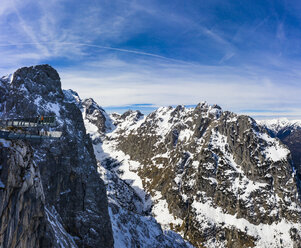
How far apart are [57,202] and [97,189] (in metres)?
14.3

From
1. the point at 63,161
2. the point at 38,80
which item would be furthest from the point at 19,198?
the point at 38,80

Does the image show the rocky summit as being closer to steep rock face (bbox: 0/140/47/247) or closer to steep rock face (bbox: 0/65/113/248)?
steep rock face (bbox: 0/140/47/247)

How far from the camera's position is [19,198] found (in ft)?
61.0

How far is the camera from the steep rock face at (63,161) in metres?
50.5

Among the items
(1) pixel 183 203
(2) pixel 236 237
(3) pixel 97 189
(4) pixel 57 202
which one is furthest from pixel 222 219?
(4) pixel 57 202

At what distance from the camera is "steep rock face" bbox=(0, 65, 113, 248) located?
1988 inches

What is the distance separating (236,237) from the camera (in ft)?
541

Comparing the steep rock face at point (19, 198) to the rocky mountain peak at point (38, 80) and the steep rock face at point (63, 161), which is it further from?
the rocky mountain peak at point (38, 80)

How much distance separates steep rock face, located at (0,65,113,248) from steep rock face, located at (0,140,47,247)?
2347cm

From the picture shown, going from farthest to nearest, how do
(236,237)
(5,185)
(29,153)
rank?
(236,237) → (29,153) → (5,185)

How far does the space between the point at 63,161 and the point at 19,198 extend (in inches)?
1482

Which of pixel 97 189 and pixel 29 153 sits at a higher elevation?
pixel 29 153

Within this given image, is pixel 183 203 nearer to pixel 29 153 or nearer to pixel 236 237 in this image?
pixel 236 237

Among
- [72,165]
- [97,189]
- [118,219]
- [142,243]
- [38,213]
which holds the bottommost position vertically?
[142,243]
